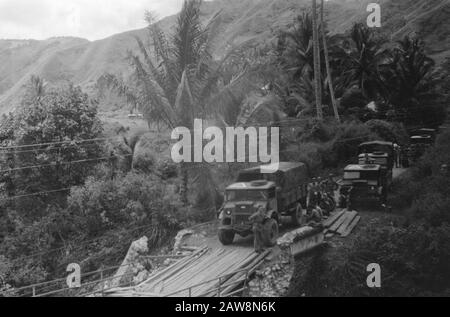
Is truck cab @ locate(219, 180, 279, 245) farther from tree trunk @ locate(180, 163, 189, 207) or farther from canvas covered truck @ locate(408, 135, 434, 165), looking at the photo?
canvas covered truck @ locate(408, 135, 434, 165)

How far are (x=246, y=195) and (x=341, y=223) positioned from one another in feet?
14.2

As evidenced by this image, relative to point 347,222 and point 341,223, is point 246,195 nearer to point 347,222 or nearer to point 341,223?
point 341,223

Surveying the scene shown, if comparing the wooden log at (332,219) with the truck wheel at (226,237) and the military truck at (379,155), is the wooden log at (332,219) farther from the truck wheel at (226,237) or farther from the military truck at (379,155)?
the truck wheel at (226,237)

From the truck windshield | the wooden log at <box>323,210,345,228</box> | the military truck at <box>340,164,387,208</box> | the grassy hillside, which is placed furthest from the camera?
the grassy hillside

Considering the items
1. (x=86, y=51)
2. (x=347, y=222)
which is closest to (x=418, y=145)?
(x=347, y=222)

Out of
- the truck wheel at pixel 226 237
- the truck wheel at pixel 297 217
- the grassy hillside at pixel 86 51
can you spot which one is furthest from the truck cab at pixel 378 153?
the grassy hillside at pixel 86 51

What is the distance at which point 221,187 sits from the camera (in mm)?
19172

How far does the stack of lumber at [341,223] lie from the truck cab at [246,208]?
226cm

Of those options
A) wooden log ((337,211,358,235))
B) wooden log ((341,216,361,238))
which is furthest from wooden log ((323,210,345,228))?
wooden log ((341,216,361,238))

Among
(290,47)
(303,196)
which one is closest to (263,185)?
(303,196)

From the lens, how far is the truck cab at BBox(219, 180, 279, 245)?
14.7 metres

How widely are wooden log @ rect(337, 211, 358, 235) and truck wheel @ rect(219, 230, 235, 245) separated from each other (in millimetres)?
3951

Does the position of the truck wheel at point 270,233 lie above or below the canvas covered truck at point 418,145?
below

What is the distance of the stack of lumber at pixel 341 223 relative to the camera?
16078 mm
